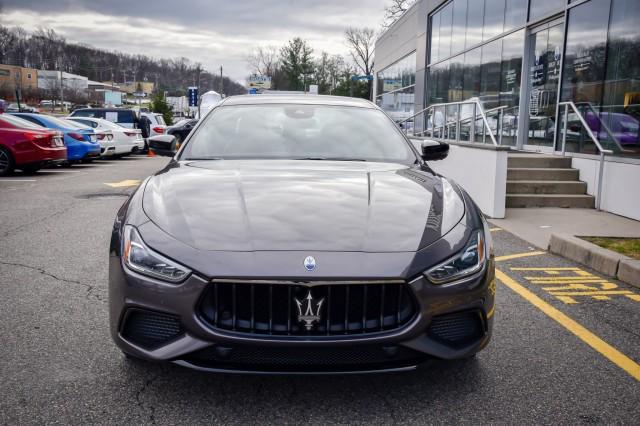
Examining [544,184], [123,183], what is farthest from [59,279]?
[123,183]

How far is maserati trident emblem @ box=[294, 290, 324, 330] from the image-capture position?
2330mm

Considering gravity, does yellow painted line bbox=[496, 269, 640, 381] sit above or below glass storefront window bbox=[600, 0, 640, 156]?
below

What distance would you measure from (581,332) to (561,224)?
456 cm

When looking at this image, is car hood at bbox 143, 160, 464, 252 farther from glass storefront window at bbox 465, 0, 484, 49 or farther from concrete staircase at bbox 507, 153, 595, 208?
glass storefront window at bbox 465, 0, 484, 49

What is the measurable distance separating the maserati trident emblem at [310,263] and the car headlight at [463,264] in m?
0.48

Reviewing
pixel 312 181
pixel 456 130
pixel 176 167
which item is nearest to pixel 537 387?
pixel 312 181

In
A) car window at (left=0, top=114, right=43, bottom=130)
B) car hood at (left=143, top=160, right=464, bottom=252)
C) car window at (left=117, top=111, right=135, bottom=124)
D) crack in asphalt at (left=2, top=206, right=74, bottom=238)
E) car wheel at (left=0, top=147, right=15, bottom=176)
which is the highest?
car window at (left=117, top=111, right=135, bottom=124)

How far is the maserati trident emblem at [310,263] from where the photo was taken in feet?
7.68

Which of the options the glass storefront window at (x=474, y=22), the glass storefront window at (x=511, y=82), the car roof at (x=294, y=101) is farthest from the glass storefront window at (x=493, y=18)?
the car roof at (x=294, y=101)

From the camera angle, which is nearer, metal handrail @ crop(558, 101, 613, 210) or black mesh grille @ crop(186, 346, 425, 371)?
black mesh grille @ crop(186, 346, 425, 371)

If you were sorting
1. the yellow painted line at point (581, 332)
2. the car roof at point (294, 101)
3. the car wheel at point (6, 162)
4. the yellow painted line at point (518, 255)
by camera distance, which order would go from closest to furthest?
the yellow painted line at point (581, 332)
the car roof at point (294, 101)
the yellow painted line at point (518, 255)
the car wheel at point (6, 162)

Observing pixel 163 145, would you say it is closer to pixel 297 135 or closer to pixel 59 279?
pixel 297 135

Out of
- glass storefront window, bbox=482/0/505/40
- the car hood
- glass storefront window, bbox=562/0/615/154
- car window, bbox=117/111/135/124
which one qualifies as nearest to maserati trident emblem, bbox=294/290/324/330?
the car hood

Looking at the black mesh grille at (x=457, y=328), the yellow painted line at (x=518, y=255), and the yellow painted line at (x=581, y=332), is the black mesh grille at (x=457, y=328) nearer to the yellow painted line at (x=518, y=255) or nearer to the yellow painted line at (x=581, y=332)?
the yellow painted line at (x=581, y=332)
